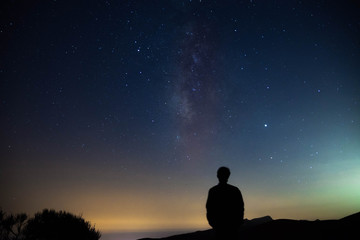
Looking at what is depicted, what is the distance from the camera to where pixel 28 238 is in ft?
49.1

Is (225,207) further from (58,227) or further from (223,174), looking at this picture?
(58,227)

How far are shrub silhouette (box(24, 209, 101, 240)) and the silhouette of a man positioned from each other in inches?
641

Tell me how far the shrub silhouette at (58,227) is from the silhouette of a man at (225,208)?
16.3 metres

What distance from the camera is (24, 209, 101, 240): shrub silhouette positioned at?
15.4m

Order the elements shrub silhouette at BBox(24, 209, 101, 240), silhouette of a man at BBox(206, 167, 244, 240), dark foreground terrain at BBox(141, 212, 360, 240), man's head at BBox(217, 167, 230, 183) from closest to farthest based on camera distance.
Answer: silhouette of a man at BBox(206, 167, 244, 240) < man's head at BBox(217, 167, 230, 183) < dark foreground terrain at BBox(141, 212, 360, 240) < shrub silhouette at BBox(24, 209, 101, 240)

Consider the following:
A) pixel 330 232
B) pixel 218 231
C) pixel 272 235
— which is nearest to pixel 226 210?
pixel 218 231

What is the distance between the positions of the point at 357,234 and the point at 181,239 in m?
23.9

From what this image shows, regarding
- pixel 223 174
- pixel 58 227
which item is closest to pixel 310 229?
pixel 223 174

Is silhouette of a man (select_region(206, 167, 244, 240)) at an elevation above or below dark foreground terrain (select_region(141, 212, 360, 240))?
above

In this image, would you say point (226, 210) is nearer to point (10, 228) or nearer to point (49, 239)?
point (49, 239)

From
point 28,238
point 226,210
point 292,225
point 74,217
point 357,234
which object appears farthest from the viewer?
point 74,217

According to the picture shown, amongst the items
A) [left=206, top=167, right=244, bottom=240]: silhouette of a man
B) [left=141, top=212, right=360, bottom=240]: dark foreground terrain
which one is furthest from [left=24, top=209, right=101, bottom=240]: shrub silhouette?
[left=206, top=167, right=244, bottom=240]: silhouette of a man

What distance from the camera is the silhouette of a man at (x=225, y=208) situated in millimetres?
3777

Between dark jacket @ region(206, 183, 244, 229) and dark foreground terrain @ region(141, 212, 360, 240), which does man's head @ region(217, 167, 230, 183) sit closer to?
dark jacket @ region(206, 183, 244, 229)
